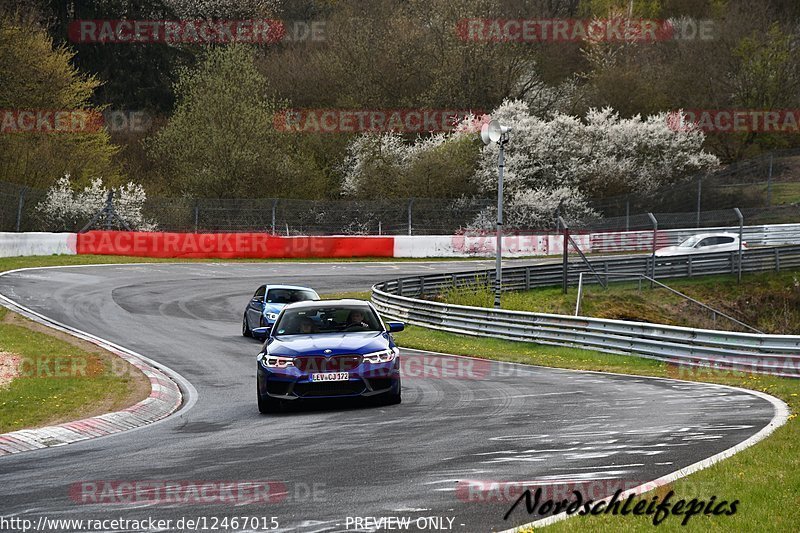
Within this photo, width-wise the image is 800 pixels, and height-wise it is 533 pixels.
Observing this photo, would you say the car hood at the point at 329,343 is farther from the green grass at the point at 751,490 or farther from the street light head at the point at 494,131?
the street light head at the point at 494,131

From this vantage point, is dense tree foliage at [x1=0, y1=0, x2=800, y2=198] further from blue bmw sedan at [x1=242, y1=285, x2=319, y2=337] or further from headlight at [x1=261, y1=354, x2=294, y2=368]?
headlight at [x1=261, y1=354, x2=294, y2=368]

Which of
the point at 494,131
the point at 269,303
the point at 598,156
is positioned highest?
the point at 598,156

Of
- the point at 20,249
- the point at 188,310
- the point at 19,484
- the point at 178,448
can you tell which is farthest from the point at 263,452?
the point at 20,249

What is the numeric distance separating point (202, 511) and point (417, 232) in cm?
4033

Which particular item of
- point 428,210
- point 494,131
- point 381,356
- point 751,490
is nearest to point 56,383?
point 381,356

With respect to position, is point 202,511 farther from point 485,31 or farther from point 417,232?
point 485,31

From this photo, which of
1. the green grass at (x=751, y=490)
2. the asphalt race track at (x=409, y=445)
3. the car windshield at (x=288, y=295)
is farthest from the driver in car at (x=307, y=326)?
the car windshield at (x=288, y=295)

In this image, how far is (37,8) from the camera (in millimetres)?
61594

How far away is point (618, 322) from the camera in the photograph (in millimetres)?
22000

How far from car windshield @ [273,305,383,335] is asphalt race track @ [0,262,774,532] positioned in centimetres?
109

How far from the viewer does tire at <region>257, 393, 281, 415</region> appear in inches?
524

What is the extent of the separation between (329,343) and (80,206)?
33.5 meters

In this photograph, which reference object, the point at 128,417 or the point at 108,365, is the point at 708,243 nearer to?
the point at 108,365

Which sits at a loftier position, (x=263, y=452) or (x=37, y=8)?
(x=37, y=8)
